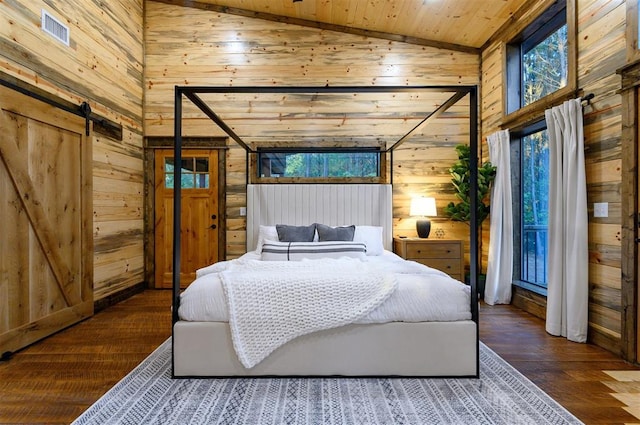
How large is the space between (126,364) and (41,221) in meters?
1.48

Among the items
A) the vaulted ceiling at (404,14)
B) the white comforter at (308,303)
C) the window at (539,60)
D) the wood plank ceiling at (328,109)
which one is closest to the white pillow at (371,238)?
the wood plank ceiling at (328,109)

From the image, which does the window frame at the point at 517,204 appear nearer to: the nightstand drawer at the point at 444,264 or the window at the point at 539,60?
the window at the point at 539,60

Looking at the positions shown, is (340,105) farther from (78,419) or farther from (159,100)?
(78,419)

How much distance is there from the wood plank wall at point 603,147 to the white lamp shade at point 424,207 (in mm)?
1770

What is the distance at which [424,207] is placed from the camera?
4.64 meters

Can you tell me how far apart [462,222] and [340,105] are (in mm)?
2242

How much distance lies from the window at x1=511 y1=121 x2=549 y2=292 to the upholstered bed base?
2.21 meters

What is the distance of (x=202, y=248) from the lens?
5.01 metres

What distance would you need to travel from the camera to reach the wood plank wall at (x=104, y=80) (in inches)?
121

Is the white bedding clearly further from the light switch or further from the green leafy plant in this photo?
the green leafy plant

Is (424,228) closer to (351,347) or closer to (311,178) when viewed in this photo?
(311,178)

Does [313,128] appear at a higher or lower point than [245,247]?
higher

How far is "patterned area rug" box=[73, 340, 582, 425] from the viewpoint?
1.86 meters

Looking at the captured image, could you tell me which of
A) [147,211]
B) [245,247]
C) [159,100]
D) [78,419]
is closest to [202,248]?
[245,247]
